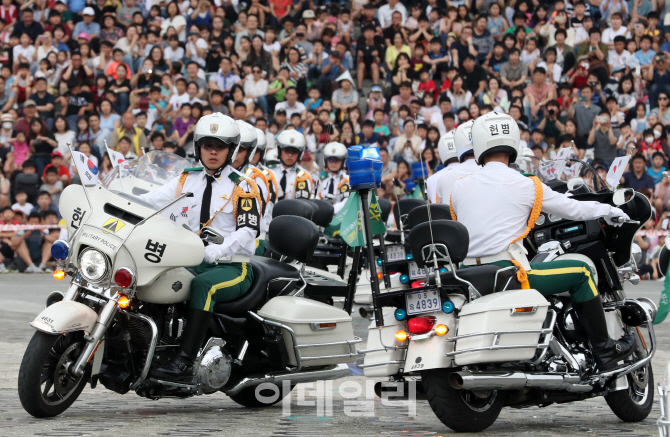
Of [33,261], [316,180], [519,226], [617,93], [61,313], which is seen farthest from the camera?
[617,93]

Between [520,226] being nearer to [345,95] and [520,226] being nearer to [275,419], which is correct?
[275,419]

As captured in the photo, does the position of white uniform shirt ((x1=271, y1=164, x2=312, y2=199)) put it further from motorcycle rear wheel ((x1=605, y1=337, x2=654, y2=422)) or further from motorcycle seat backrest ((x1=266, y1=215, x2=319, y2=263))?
motorcycle rear wheel ((x1=605, y1=337, x2=654, y2=422))

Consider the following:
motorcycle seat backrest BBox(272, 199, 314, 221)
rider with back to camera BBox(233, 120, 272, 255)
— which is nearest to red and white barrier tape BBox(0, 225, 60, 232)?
rider with back to camera BBox(233, 120, 272, 255)

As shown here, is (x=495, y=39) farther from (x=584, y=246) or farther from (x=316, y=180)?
(x=584, y=246)

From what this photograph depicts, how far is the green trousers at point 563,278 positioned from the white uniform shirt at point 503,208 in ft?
0.58

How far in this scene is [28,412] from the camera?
669 centimetres

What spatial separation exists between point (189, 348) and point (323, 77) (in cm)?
1500

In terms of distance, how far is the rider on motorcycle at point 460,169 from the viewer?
992 centimetres

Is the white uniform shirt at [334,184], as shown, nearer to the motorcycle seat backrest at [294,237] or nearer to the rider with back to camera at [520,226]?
the motorcycle seat backrest at [294,237]

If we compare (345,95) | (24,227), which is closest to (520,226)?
(24,227)

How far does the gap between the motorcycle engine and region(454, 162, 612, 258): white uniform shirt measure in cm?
173

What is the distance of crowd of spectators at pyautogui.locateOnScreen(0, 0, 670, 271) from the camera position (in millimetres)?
19594

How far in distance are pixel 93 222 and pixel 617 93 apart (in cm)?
1613

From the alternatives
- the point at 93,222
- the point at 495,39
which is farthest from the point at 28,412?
the point at 495,39
